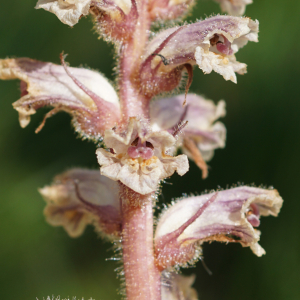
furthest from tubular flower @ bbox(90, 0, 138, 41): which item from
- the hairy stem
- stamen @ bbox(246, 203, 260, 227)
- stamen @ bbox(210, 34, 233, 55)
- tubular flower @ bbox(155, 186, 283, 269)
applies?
stamen @ bbox(246, 203, 260, 227)

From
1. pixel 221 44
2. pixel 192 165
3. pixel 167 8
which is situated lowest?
pixel 221 44

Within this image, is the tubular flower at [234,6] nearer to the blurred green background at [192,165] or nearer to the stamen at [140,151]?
the stamen at [140,151]

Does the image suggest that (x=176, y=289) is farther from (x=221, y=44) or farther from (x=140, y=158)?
(x=221, y=44)

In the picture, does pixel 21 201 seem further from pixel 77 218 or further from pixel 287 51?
pixel 287 51

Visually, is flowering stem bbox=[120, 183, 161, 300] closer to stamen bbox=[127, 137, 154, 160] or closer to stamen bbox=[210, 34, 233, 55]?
stamen bbox=[127, 137, 154, 160]

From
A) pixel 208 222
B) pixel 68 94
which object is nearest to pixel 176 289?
pixel 208 222

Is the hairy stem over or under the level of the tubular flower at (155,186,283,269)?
over
